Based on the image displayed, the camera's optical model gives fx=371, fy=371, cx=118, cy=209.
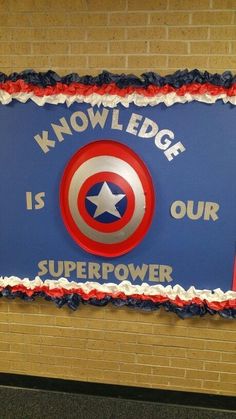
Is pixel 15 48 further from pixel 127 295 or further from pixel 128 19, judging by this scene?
pixel 127 295

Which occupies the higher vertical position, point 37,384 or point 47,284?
point 47,284

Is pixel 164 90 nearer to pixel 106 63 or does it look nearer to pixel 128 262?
pixel 106 63

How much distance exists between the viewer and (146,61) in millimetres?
1861

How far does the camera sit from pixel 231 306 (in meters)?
2.01

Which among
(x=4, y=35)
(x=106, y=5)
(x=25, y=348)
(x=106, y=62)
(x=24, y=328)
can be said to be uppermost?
(x=106, y=5)

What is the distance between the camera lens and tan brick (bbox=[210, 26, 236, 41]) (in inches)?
70.4

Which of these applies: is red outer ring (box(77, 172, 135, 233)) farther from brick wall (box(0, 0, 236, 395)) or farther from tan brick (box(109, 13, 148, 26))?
tan brick (box(109, 13, 148, 26))

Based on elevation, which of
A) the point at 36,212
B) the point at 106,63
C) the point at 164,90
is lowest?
the point at 36,212

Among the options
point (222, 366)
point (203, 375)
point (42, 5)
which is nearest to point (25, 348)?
point (203, 375)

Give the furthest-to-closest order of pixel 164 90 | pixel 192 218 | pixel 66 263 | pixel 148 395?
1. pixel 148 395
2. pixel 66 263
3. pixel 192 218
4. pixel 164 90

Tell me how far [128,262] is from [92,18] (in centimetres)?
127

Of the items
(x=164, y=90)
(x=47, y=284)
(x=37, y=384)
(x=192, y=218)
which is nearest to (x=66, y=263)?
(x=47, y=284)

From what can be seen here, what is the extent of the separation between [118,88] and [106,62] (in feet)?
0.52

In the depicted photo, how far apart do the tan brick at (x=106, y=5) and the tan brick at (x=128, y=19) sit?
31mm
